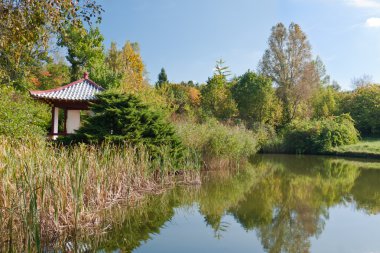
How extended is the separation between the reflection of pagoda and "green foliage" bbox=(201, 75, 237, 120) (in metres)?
10.2

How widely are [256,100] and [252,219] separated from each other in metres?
17.3

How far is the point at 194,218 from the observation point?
675cm

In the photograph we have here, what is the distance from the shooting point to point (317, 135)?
2139 centimetres

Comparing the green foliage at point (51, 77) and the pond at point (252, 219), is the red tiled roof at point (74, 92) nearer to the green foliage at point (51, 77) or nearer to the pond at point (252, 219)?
the pond at point (252, 219)

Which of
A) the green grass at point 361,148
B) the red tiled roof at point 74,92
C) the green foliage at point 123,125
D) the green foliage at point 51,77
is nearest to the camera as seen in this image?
the green foliage at point 123,125

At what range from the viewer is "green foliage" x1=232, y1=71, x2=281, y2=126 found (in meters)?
23.2

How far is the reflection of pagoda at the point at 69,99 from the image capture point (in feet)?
42.1

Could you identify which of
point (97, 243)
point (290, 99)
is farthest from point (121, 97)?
point (290, 99)

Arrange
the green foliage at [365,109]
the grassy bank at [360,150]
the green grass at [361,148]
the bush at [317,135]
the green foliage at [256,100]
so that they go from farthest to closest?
the green foliage at [365,109] < the green foliage at [256,100] < the bush at [317,135] < the green grass at [361,148] < the grassy bank at [360,150]

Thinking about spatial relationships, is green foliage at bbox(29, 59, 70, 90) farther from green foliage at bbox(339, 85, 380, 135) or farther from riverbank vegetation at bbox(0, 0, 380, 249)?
green foliage at bbox(339, 85, 380, 135)

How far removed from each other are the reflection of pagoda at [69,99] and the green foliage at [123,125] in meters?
3.42

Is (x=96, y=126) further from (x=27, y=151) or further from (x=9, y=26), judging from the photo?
(x=9, y=26)

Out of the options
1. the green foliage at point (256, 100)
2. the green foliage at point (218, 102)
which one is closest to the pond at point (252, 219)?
the green foliage at point (218, 102)

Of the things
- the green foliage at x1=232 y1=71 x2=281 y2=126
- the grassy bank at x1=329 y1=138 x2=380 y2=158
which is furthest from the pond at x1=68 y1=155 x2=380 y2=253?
the green foliage at x1=232 y1=71 x2=281 y2=126
